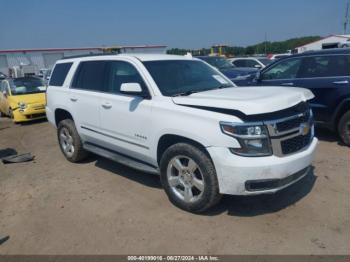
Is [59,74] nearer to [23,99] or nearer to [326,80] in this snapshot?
[326,80]

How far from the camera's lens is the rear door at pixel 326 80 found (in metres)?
6.22

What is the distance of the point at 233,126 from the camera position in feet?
11.4

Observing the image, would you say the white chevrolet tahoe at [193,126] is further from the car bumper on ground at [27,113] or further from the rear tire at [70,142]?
the car bumper on ground at [27,113]

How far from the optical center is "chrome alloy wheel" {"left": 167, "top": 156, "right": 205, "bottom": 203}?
3898 millimetres

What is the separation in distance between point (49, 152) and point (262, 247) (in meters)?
5.35

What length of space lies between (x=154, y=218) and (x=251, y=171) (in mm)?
1343

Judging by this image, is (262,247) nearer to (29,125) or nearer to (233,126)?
(233,126)

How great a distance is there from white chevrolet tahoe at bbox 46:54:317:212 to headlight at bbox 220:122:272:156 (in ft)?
0.03

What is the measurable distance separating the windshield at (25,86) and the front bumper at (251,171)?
9.44m

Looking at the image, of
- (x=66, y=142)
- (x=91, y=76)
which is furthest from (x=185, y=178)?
(x=66, y=142)

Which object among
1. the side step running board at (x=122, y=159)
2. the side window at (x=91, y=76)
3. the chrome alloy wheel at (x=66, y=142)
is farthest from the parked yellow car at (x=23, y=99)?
the side step running board at (x=122, y=159)

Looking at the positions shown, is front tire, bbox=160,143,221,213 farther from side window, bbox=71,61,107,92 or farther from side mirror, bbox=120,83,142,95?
side window, bbox=71,61,107,92

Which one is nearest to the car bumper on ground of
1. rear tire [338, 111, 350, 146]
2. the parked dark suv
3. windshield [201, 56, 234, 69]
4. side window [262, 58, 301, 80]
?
windshield [201, 56, 234, 69]

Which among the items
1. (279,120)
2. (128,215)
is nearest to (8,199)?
(128,215)
